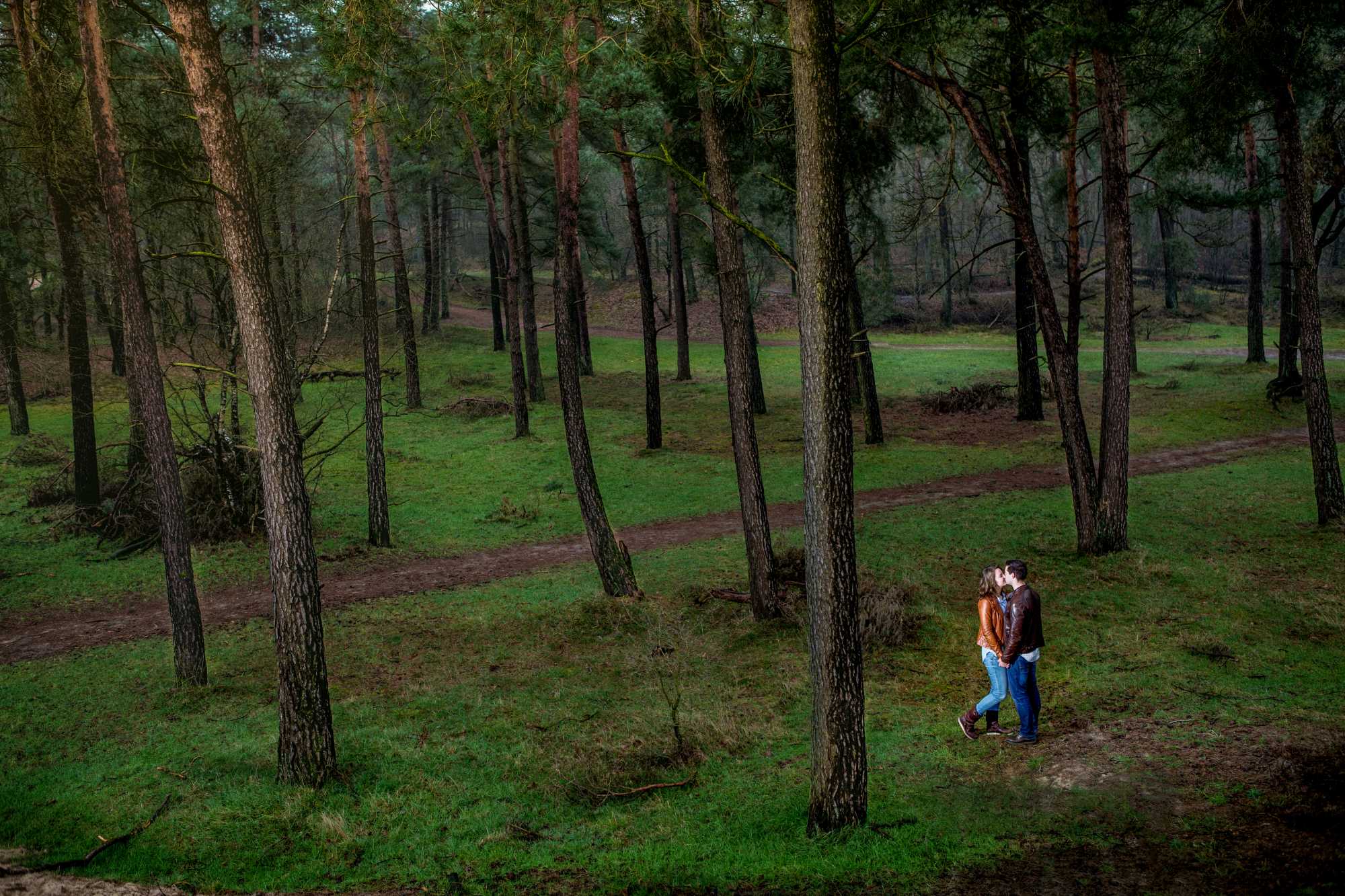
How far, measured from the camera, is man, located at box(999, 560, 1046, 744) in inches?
314

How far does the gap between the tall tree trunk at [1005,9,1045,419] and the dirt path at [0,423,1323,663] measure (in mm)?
3585

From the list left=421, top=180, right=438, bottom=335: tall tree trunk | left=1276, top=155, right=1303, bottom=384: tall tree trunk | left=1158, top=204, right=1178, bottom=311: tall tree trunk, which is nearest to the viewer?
left=1276, top=155, right=1303, bottom=384: tall tree trunk

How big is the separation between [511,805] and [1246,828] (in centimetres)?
562

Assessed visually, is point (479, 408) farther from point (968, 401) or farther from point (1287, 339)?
point (1287, 339)

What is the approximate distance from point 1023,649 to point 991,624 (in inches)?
16.0

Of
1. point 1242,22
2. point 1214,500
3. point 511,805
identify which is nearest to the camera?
point 511,805

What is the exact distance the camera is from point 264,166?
18.1 m

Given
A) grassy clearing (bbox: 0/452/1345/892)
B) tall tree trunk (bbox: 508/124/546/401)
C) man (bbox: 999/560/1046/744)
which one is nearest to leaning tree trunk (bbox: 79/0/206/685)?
grassy clearing (bbox: 0/452/1345/892)

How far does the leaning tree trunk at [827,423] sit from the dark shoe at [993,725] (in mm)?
2278

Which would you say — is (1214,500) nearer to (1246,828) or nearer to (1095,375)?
(1246,828)

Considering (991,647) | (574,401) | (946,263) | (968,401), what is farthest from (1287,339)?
(946,263)

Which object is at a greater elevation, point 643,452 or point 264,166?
point 264,166

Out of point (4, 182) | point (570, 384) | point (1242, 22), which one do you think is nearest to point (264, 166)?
point (4, 182)

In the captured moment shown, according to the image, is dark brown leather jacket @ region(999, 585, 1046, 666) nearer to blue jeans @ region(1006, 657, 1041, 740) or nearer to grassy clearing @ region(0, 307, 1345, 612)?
blue jeans @ region(1006, 657, 1041, 740)
